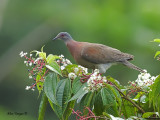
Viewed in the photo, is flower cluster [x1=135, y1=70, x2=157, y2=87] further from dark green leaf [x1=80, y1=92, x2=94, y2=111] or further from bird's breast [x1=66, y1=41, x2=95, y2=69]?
bird's breast [x1=66, y1=41, x2=95, y2=69]

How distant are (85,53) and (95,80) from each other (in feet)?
5.72

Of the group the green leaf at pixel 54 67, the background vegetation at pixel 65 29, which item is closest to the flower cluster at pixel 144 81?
the green leaf at pixel 54 67

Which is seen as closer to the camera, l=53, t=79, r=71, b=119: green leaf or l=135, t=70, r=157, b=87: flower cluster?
l=53, t=79, r=71, b=119: green leaf

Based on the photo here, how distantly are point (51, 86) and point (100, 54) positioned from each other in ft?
6.49

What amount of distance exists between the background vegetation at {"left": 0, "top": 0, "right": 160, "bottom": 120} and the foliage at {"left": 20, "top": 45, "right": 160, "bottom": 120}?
7.37 m

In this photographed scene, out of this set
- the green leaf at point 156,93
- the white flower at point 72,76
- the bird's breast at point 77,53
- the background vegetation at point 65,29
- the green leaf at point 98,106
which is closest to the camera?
the green leaf at point 156,93

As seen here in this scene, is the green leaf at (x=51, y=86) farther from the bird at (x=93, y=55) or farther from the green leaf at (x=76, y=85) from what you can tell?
the bird at (x=93, y=55)

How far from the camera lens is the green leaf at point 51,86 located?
285cm

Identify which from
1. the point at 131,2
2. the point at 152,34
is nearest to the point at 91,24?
the point at 131,2

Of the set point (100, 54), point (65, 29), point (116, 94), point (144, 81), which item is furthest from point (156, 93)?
point (65, 29)

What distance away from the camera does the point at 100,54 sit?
190 inches

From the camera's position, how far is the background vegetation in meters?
11.6

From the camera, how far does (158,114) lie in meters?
2.73

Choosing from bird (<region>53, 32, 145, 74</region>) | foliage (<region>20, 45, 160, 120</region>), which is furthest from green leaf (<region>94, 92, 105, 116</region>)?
bird (<region>53, 32, 145, 74</region>)
